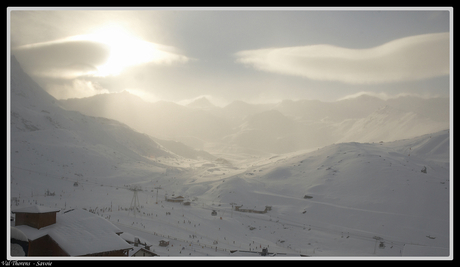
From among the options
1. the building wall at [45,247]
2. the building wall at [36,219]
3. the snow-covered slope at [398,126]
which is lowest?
the building wall at [45,247]

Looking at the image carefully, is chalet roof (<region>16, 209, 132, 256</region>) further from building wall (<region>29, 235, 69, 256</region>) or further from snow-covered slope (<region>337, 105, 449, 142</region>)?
snow-covered slope (<region>337, 105, 449, 142</region>)

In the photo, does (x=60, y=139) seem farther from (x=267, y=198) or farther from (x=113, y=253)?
(x=113, y=253)

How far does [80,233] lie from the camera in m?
17.2

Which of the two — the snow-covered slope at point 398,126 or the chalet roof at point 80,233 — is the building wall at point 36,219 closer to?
the chalet roof at point 80,233

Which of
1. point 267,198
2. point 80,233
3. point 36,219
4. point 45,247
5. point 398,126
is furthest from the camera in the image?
point 398,126

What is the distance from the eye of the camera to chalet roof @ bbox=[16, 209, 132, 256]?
16.0 meters

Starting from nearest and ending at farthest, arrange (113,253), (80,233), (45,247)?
(45,247)
(113,253)
(80,233)

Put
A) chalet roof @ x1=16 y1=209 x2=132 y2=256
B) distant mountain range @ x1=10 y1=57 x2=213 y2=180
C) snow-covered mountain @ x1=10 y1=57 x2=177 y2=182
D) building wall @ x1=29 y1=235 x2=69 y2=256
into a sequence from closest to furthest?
building wall @ x1=29 y1=235 x2=69 y2=256, chalet roof @ x1=16 y1=209 x2=132 y2=256, snow-covered mountain @ x1=10 y1=57 x2=177 y2=182, distant mountain range @ x1=10 y1=57 x2=213 y2=180

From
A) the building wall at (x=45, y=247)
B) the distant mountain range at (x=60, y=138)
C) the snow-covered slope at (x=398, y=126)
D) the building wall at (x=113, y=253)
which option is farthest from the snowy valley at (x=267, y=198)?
the snow-covered slope at (x=398, y=126)

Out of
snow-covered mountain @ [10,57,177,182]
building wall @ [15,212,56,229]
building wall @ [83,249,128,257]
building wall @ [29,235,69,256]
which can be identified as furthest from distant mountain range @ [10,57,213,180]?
building wall @ [83,249,128,257]

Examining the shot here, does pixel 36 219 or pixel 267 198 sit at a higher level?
pixel 36 219

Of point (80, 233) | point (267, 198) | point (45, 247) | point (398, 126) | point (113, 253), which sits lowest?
point (267, 198)

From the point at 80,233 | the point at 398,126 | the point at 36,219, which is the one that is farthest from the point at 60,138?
the point at 398,126

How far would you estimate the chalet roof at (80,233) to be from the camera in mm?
15953
